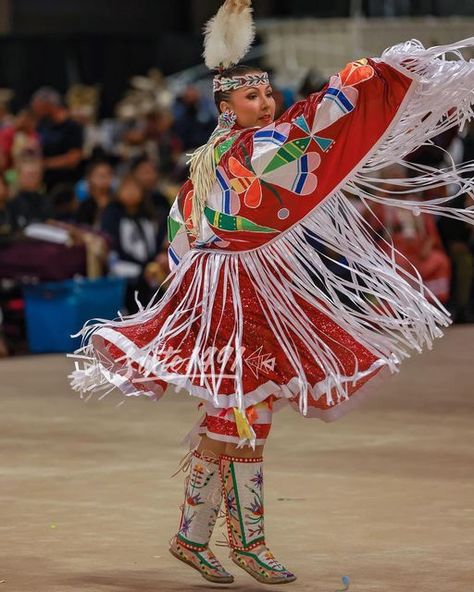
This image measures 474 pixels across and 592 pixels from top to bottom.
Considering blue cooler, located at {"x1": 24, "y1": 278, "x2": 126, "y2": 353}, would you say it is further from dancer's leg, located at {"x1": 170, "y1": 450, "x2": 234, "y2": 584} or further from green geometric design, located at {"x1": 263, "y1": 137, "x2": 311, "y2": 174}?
green geometric design, located at {"x1": 263, "y1": 137, "x2": 311, "y2": 174}

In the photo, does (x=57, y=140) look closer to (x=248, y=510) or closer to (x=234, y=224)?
(x=234, y=224)

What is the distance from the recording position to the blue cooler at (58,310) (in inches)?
360

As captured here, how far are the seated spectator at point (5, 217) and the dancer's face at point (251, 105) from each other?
17.2 feet

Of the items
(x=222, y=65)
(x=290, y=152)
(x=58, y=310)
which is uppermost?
(x=222, y=65)

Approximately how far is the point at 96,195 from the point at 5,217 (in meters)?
0.91

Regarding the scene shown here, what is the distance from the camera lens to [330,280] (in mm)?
4324

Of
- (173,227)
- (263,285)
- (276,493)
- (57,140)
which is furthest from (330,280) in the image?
(57,140)

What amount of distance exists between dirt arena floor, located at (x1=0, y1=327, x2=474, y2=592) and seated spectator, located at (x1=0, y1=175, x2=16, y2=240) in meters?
1.71


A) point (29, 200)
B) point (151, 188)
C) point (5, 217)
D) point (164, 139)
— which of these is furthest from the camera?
point (164, 139)

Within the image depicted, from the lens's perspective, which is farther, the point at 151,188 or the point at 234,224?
the point at 151,188

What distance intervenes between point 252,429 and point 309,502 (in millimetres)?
1180

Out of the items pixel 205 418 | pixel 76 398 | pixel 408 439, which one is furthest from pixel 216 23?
pixel 76 398

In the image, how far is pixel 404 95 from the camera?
4090 millimetres

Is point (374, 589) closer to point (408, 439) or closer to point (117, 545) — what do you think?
point (117, 545)
